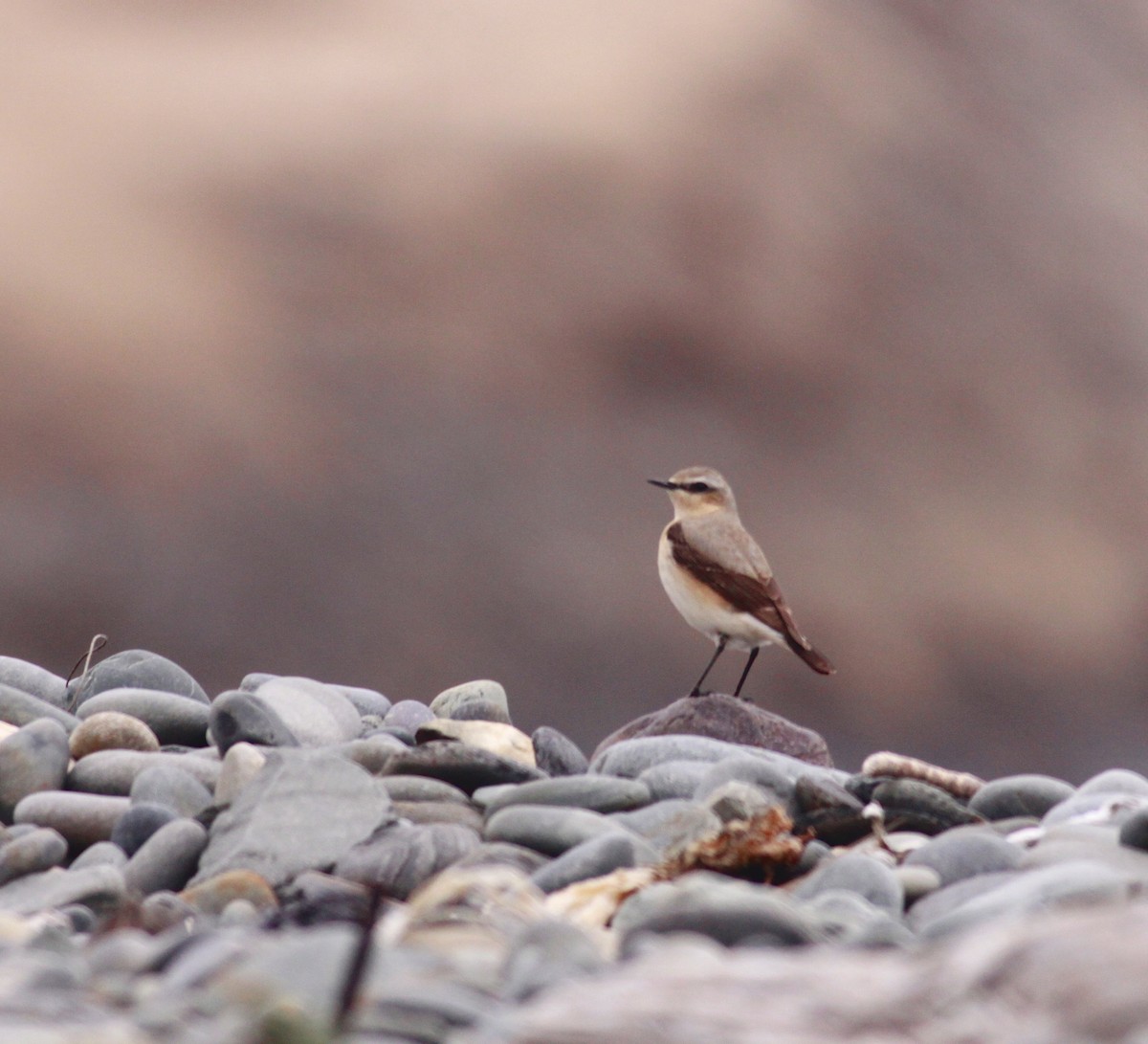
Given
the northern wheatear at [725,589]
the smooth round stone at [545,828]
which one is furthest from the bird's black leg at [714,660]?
the smooth round stone at [545,828]

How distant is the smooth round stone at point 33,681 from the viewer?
811 centimetres

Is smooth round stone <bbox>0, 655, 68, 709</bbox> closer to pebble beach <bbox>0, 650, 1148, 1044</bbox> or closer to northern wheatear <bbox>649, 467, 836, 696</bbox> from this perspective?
pebble beach <bbox>0, 650, 1148, 1044</bbox>

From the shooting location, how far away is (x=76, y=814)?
19.1ft

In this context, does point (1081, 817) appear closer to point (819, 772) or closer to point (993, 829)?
point (993, 829)

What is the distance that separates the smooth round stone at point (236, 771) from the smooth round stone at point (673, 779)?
1457 millimetres

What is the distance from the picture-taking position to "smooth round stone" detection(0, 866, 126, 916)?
4840 millimetres

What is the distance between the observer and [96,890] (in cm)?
485

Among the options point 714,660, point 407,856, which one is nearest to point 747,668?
point 714,660

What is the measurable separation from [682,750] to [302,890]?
98.3 inches

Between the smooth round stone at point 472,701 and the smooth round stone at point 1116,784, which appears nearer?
the smooth round stone at point 1116,784

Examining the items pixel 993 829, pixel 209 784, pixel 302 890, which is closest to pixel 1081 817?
pixel 993 829

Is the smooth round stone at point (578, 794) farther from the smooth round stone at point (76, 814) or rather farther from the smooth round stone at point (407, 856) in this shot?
the smooth round stone at point (76, 814)

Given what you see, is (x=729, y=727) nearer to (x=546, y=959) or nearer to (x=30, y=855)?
(x=30, y=855)

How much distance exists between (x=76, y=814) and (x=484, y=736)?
6.02 ft
